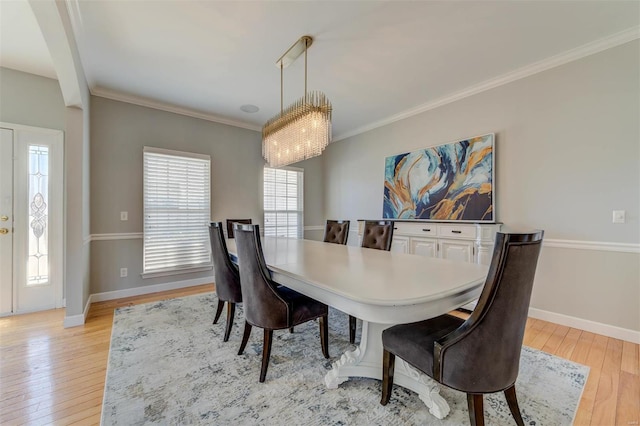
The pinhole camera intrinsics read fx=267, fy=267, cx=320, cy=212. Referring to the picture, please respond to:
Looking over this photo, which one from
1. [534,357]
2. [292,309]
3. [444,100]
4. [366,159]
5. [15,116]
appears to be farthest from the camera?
[366,159]

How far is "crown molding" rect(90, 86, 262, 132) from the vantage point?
10.9 feet

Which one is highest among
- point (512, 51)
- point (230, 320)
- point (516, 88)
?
point (512, 51)

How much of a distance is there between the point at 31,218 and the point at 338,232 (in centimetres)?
349

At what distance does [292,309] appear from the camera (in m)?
1.76

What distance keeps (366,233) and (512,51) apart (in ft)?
7.40

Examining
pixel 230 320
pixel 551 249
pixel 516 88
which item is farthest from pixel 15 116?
pixel 551 249

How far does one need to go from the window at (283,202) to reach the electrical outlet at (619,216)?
418 centimetres

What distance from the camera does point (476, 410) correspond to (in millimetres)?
1178

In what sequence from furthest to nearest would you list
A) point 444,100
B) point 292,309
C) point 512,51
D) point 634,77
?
point 444,100 < point 512,51 < point 634,77 < point 292,309

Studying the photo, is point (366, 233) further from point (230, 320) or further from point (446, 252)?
point (230, 320)

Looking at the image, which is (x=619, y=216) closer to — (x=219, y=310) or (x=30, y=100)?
(x=219, y=310)

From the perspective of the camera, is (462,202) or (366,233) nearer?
(366,233)

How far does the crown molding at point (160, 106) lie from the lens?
10.9 ft

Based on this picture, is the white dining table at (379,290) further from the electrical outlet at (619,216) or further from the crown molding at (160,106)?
the crown molding at (160,106)
